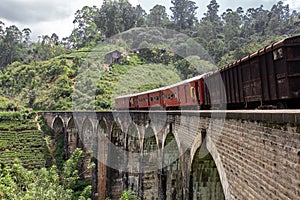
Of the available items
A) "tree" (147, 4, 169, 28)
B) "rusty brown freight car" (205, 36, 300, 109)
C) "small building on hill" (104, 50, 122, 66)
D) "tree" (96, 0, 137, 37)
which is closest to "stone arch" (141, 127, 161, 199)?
"rusty brown freight car" (205, 36, 300, 109)

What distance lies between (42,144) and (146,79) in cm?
1932

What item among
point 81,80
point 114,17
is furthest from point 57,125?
point 114,17

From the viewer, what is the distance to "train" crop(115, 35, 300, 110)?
579 cm

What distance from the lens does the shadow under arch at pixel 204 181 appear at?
8.30 metres

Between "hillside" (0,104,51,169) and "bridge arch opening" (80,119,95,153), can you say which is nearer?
"bridge arch opening" (80,119,95,153)

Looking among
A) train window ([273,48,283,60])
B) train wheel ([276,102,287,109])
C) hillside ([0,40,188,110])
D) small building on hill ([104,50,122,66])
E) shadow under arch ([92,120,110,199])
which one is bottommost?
shadow under arch ([92,120,110,199])

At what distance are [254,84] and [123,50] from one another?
49.1m

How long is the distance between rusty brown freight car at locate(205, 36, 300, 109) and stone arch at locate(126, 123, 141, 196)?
22.2 feet

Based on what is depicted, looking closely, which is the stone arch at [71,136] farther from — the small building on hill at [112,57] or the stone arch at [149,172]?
the small building on hill at [112,57]

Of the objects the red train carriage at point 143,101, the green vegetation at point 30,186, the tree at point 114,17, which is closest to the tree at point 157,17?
the tree at point 114,17

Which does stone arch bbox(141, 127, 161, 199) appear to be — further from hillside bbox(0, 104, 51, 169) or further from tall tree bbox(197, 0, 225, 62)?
tall tree bbox(197, 0, 225, 62)

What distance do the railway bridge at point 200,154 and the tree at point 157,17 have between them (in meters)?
56.1

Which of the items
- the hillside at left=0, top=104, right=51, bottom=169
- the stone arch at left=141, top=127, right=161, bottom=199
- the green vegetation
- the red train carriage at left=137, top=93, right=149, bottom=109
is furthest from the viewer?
the hillside at left=0, top=104, right=51, bottom=169

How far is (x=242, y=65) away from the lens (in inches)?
313
